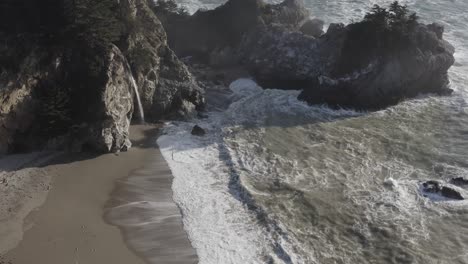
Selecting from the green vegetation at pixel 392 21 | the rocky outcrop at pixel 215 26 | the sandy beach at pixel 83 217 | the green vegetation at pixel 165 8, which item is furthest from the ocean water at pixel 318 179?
the green vegetation at pixel 165 8

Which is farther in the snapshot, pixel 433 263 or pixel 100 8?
pixel 100 8

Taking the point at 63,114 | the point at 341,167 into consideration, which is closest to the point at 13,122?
the point at 63,114

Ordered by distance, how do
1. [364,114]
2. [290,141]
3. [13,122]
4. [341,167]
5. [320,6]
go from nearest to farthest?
[13,122]
[341,167]
[290,141]
[364,114]
[320,6]

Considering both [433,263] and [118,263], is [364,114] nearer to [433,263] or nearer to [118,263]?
[433,263]

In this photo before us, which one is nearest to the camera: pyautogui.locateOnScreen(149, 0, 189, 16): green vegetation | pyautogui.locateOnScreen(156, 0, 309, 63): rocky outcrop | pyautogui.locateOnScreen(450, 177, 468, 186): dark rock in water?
pyautogui.locateOnScreen(450, 177, 468, 186): dark rock in water

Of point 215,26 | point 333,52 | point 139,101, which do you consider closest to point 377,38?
point 333,52

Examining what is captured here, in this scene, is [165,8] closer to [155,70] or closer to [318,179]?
[155,70]

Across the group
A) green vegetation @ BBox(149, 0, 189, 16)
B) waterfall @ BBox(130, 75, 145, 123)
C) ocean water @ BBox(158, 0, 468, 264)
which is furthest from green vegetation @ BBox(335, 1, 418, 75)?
green vegetation @ BBox(149, 0, 189, 16)

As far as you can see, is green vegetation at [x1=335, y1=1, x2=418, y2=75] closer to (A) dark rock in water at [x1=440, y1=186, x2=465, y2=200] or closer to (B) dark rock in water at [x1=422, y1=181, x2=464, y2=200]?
(B) dark rock in water at [x1=422, y1=181, x2=464, y2=200]
